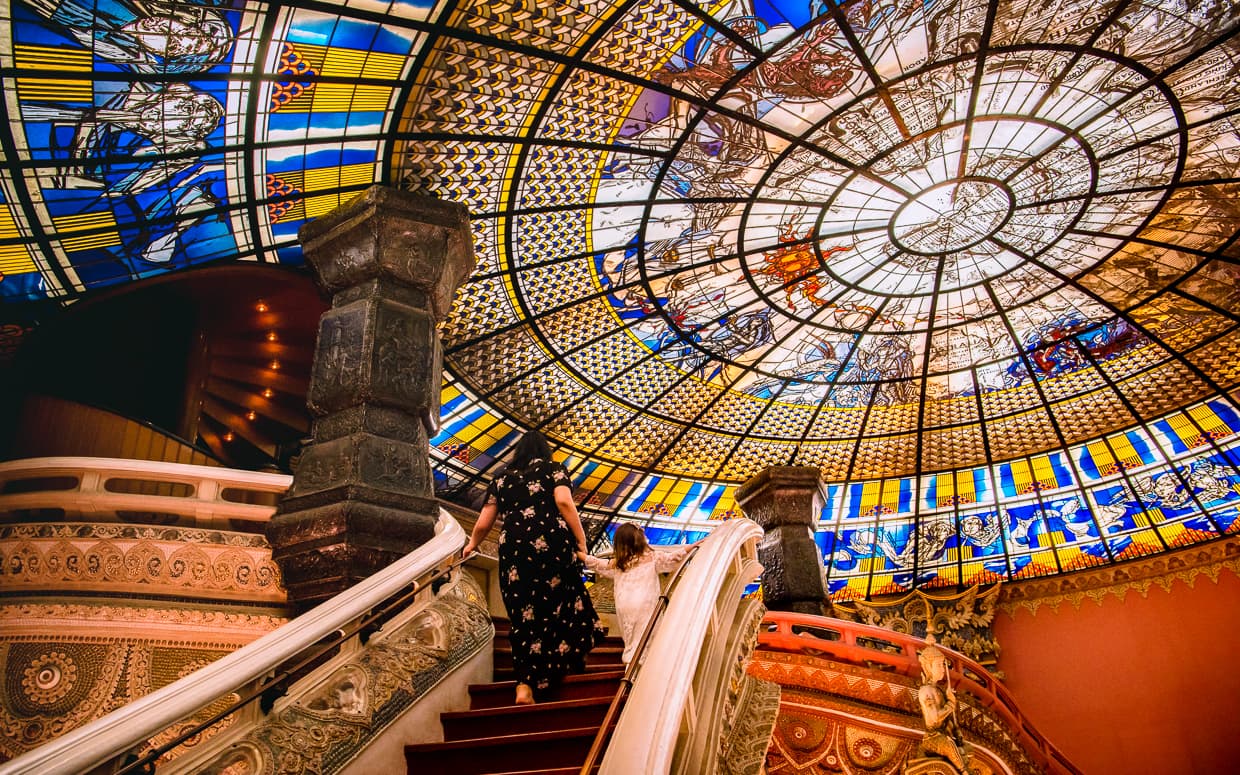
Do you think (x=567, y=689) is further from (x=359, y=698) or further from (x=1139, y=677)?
(x=1139, y=677)

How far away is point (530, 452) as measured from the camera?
4.12m

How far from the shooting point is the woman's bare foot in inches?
137

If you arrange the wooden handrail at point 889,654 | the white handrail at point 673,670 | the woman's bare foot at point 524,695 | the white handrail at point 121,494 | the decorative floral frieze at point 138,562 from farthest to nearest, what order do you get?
the wooden handrail at point 889,654 → the white handrail at point 121,494 → the decorative floral frieze at point 138,562 → the woman's bare foot at point 524,695 → the white handrail at point 673,670

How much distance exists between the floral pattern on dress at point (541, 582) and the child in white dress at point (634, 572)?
0.24m

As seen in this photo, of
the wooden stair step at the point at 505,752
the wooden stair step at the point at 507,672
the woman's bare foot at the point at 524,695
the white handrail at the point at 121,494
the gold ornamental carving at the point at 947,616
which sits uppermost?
the gold ornamental carving at the point at 947,616

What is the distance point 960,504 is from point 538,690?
34.1 ft

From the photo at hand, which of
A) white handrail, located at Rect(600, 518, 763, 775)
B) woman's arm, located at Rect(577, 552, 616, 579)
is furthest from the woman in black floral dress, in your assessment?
white handrail, located at Rect(600, 518, 763, 775)

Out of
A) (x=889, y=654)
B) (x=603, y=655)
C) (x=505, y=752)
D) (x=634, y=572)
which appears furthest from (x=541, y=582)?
(x=889, y=654)

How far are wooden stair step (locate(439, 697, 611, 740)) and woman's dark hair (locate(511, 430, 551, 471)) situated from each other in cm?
124

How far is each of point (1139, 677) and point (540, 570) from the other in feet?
36.4

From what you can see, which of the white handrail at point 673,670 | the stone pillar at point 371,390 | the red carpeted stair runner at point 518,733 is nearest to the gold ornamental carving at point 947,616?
the white handrail at point 673,670

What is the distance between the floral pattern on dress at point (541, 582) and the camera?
3629mm

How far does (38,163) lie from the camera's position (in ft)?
16.2

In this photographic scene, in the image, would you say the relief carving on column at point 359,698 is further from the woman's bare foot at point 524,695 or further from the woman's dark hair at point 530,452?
the woman's dark hair at point 530,452
